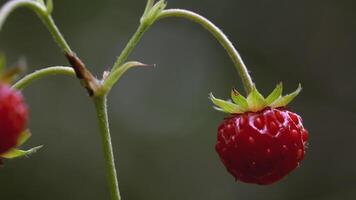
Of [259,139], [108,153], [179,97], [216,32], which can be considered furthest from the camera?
[179,97]

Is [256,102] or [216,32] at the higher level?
[216,32]

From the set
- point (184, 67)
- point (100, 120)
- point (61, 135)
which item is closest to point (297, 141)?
point (100, 120)

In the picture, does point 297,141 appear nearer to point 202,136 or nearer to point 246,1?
point 202,136

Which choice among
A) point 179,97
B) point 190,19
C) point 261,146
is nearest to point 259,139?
point 261,146

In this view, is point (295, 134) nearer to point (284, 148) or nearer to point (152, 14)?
point (284, 148)

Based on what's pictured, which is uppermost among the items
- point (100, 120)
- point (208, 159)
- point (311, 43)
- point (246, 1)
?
point (100, 120)

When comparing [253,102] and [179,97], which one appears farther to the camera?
[179,97]
